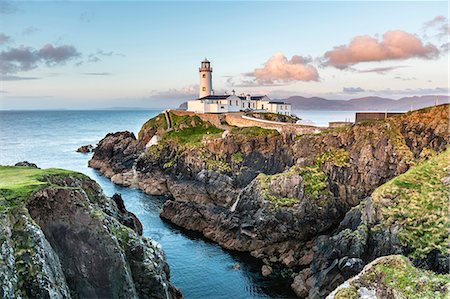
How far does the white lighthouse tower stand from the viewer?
105012 mm

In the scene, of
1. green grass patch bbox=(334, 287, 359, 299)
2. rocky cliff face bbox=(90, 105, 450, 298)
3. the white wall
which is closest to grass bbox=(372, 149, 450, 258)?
rocky cliff face bbox=(90, 105, 450, 298)

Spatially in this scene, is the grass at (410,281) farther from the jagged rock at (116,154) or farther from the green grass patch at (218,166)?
the jagged rock at (116,154)

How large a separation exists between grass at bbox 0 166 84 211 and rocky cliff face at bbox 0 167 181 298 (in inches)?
2.1

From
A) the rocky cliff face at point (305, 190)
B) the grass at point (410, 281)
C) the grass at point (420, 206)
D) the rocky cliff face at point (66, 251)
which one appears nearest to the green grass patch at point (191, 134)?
the rocky cliff face at point (305, 190)

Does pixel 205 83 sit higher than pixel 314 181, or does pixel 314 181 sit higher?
pixel 205 83

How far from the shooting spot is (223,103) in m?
93.9

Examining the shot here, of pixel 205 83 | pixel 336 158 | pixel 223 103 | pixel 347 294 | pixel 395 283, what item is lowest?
pixel 347 294

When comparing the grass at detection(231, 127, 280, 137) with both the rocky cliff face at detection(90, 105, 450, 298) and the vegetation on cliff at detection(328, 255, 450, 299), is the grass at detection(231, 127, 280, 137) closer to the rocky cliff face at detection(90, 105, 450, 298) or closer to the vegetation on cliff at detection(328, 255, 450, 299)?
the rocky cliff face at detection(90, 105, 450, 298)

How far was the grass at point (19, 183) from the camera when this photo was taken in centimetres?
2208

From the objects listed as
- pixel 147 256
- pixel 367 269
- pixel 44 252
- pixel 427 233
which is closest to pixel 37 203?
pixel 44 252

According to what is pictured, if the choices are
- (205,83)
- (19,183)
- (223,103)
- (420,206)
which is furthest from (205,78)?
(19,183)

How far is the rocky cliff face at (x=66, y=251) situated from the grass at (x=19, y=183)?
5 cm

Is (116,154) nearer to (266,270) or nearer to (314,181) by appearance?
(314,181)

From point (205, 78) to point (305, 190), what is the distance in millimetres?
65901
